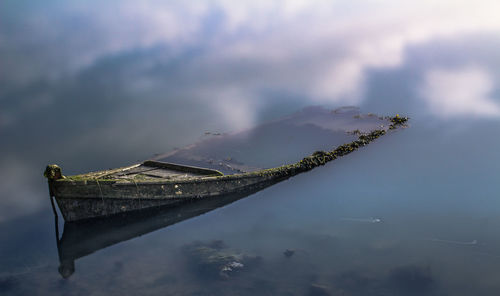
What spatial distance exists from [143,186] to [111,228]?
2.76 metres

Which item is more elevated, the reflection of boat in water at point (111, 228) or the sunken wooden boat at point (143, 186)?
the sunken wooden boat at point (143, 186)

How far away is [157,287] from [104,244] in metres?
5.50

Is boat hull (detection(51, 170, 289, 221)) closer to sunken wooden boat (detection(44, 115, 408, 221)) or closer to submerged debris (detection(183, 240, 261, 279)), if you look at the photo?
sunken wooden boat (detection(44, 115, 408, 221))

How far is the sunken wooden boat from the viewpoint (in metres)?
26.8

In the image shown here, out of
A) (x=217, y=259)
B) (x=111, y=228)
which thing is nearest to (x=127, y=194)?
(x=111, y=228)

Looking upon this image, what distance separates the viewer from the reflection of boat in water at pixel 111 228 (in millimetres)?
26031

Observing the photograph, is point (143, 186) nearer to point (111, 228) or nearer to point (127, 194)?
point (127, 194)

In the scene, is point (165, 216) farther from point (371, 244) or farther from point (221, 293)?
point (371, 244)

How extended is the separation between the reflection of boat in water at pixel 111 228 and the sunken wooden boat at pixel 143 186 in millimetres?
349

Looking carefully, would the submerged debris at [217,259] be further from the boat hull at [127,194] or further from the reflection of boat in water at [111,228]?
the boat hull at [127,194]

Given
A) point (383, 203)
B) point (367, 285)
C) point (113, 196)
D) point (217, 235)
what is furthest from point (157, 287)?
point (383, 203)

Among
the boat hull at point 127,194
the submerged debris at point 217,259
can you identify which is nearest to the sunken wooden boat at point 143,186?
the boat hull at point 127,194

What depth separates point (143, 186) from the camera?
28375 millimetres

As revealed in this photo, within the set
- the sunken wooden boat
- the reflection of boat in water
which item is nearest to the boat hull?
the sunken wooden boat
